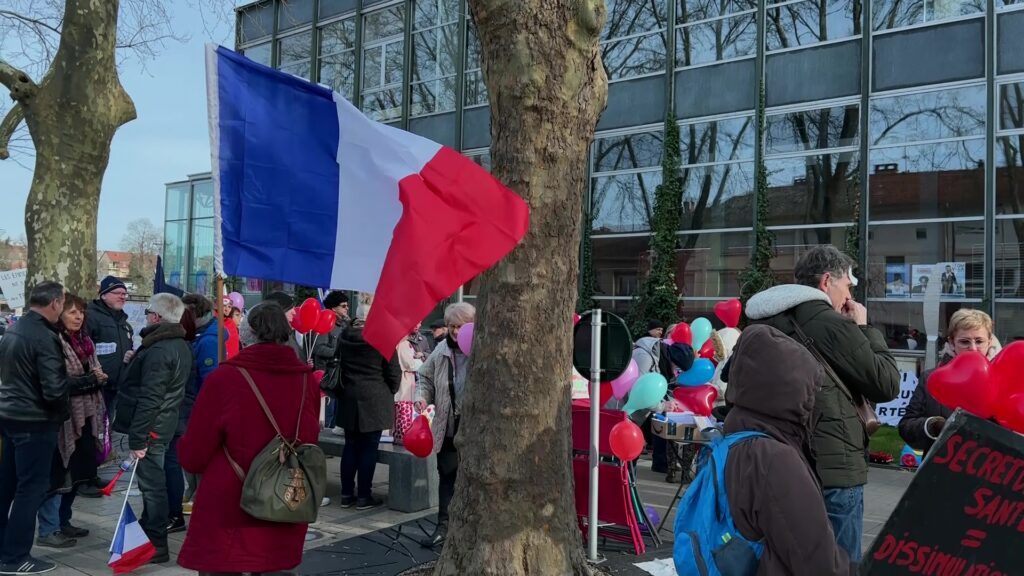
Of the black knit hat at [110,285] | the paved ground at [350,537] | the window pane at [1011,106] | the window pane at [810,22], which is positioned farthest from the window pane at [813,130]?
the black knit hat at [110,285]

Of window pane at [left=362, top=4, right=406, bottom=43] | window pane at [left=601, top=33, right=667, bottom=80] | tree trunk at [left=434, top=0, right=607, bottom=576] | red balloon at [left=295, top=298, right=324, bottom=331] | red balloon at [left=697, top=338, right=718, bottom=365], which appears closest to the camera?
tree trunk at [left=434, top=0, right=607, bottom=576]

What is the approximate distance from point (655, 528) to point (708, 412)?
163cm

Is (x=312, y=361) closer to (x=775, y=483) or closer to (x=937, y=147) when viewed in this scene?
(x=775, y=483)

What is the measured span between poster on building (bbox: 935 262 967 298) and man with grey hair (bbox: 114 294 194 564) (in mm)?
11753

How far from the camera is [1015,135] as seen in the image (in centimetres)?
1246

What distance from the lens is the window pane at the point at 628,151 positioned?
16359 millimetres

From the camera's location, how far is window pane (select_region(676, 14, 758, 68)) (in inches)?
597

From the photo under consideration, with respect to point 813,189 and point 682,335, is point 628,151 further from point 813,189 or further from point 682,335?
point 682,335

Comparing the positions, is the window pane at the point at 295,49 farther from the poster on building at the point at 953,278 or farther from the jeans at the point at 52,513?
the jeans at the point at 52,513

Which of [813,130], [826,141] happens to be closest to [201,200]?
[813,130]

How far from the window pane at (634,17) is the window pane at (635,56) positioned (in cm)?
18

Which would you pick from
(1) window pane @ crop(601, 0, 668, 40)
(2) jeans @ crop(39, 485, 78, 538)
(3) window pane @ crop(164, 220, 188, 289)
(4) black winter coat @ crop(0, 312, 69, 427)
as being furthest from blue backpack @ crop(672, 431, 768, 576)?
(3) window pane @ crop(164, 220, 188, 289)

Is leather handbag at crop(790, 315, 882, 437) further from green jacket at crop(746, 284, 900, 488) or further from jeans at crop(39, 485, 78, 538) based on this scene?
jeans at crop(39, 485, 78, 538)

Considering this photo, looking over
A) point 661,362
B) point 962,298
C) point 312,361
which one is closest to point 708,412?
point 661,362
